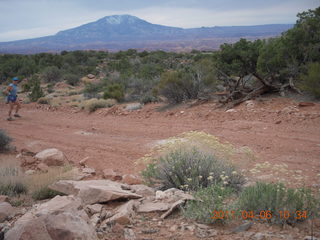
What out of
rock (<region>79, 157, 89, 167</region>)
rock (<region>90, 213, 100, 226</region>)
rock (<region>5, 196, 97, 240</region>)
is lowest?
rock (<region>79, 157, 89, 167</region>)

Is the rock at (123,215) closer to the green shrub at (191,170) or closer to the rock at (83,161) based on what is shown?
the green shrub at (191,170)

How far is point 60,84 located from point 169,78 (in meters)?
19.3

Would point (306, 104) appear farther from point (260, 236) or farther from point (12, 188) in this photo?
point (12, 188)

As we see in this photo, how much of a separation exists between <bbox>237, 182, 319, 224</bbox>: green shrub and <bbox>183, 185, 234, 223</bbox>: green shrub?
29cm

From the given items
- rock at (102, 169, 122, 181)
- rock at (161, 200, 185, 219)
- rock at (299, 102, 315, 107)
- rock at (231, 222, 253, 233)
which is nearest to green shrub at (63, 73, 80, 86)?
rock at (299, 102, 315, 107)

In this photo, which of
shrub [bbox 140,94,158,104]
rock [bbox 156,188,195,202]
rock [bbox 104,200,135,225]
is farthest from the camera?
shrub [bbox 140,94,158,104]

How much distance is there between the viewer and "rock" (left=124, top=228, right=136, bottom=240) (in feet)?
10.7

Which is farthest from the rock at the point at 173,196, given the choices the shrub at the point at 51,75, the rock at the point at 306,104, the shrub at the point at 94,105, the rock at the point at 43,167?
the shrub at the point at 51,75

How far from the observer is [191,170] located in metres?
4.91

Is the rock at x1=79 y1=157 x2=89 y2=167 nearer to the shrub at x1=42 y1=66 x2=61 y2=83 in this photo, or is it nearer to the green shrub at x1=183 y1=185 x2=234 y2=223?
the green shrub at x1=183 y1=185 x2=234 y2=223

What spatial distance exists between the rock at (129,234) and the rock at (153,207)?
543 millimetres

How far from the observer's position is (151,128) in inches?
416

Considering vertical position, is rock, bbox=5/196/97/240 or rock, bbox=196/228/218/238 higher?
rock, bbox=5/196/97/240

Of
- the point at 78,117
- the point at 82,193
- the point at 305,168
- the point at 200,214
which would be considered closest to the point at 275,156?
the point at 305,168
